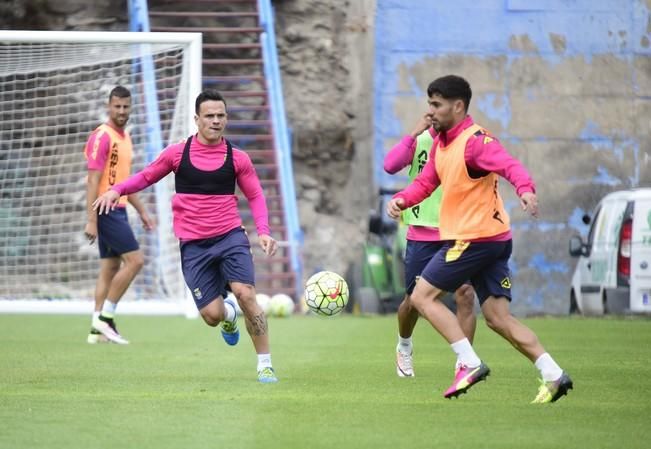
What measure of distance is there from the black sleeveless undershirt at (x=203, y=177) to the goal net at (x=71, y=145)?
6567mm

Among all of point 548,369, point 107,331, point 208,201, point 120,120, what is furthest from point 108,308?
point 548,369

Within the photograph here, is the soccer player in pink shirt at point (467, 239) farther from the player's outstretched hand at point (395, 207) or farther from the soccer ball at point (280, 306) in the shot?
the soccer ball at point (280, 306)

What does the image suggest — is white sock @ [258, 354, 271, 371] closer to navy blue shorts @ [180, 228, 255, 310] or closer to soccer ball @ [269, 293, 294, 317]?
navy blue shorts @ [180, 228, 255, 310]

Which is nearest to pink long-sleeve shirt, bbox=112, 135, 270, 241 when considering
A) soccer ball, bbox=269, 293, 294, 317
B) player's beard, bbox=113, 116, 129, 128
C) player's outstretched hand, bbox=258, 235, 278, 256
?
player's outstretched hand, bbox=258, 235, 278, 256

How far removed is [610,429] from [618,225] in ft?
36.3

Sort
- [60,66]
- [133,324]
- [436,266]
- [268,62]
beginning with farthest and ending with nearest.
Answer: [268,62] < [60,66] < [133,324] < [436,266]

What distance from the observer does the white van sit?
671 inches

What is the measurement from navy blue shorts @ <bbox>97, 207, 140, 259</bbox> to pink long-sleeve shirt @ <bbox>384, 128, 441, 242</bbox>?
3999mm

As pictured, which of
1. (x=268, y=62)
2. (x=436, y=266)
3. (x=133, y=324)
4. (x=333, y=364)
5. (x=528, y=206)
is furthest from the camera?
(x=268, y=62)

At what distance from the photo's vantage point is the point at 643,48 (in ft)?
79.2

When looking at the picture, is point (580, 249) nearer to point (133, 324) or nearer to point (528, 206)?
point (133, 324)

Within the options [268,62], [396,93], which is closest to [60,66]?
[268,62]

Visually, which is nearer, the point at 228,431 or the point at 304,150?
the point at 228,431

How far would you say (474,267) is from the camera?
813cm
